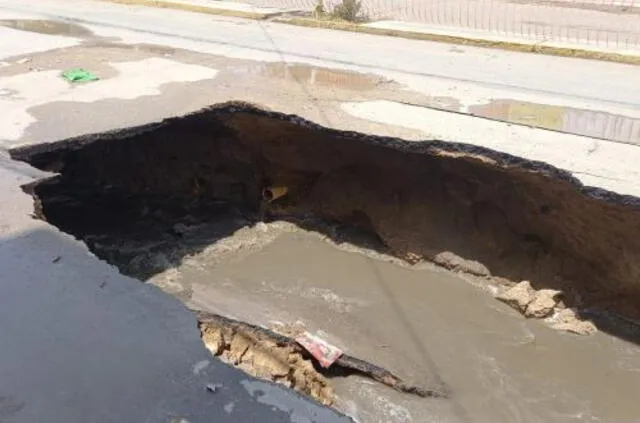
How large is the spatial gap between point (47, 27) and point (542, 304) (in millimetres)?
9040

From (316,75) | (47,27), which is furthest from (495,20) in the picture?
(47,27)

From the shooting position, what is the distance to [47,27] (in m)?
11.1

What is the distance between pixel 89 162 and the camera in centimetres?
798

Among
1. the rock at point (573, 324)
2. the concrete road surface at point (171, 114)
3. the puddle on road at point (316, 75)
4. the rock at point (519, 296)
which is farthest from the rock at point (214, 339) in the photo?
the puddle on road at point (316, 75)

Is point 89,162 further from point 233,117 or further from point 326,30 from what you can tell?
point 326,30

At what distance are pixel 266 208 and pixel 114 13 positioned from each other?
24.1ft

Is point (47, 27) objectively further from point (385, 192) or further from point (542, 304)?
point (542, 304)

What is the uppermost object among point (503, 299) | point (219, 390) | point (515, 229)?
point (219, 390)

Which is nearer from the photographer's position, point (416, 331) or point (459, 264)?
point (416, 331)

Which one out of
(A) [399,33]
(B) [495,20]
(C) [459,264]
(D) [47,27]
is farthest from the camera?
(B) [495,20]

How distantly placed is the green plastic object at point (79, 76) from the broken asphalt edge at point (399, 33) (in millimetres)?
5281

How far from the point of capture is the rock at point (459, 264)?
20.9ft

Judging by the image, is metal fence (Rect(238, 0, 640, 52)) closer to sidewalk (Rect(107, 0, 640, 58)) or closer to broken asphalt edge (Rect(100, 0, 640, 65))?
sidewalk (Rect(107, 0, 640, 58))

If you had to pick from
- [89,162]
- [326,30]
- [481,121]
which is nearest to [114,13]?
[326,30]
